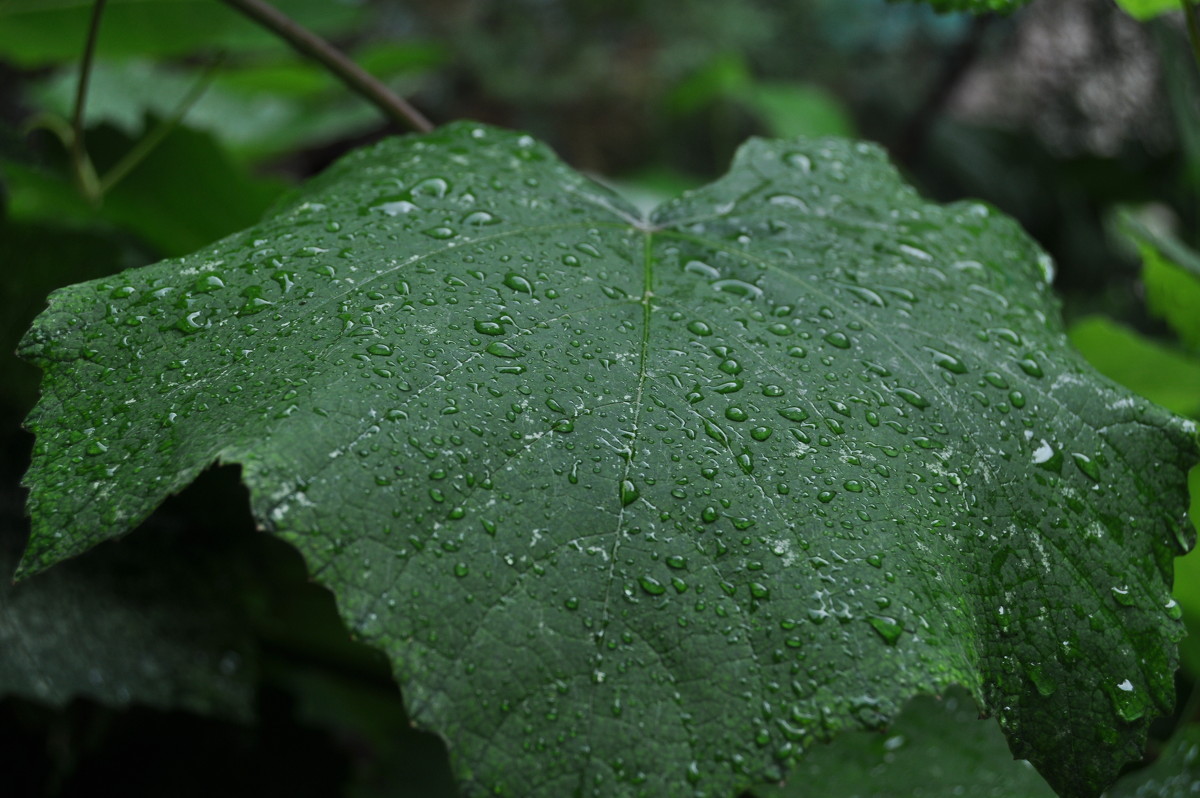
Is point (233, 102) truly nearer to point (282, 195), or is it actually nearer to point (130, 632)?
point (282, 195)

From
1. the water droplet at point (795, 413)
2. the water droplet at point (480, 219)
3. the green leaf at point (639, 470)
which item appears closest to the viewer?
the green leaf at point (639, 470)

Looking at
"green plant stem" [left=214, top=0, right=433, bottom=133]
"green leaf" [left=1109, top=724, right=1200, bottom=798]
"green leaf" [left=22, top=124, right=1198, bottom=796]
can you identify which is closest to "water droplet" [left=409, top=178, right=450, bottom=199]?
"green leaf" [left=22, top=124, right=1198, bottom=796]

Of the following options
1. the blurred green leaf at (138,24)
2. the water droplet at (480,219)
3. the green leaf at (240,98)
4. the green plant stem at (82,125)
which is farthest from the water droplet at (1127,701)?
the green leaf at (240,98)

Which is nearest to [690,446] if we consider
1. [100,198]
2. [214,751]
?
[214,751]

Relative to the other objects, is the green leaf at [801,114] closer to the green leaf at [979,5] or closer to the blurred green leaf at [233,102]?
the blurred green leaf at [233,102]

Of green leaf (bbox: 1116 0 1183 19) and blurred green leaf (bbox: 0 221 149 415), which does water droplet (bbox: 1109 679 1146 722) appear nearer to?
green leaf (bbox: 1116 0 1183 19)

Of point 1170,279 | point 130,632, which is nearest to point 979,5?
point 1170,279

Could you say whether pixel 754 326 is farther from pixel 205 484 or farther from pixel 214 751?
pixel 214 751
